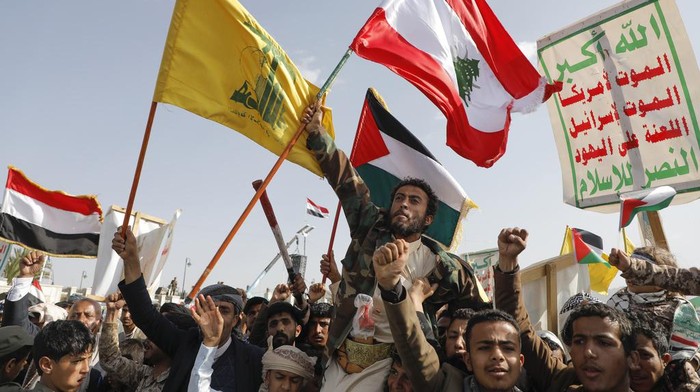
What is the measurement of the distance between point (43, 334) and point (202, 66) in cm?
194

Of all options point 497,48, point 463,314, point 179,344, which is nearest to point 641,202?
point 463,314

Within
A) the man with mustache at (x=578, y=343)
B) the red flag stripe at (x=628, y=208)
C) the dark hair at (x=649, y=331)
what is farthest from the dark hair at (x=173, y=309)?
the red flag stripe at (x=628, y=208)

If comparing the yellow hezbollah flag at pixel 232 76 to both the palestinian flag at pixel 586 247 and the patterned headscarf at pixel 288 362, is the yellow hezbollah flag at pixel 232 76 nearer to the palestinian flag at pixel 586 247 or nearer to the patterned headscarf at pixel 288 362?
the patterned headscarf at pixel 288 362

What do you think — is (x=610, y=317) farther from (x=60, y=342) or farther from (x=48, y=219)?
(x=48, y=219)

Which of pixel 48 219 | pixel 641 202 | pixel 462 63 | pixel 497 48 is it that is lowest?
pixel 641 202

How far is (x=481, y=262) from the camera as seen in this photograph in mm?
10781

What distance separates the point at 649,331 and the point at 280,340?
2.39m

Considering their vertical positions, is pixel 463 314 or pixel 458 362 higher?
pixel 463 314

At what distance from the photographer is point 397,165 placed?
4914 millimetres

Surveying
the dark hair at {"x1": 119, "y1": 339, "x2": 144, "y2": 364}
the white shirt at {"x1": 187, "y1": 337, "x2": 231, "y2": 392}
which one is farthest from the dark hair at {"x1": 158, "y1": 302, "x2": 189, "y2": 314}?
the white shirt at {"x1": 187, "y1": 337, "x2": 231, "y2": 392}

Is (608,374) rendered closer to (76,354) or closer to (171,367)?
(171,367)

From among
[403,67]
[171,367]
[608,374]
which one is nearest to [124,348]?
[171,367]

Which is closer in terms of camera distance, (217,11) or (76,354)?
(76,354)

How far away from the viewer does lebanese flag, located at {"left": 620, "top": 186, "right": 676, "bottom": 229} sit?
11.0 feet
